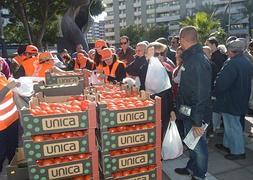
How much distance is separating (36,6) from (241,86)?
86.2 feet

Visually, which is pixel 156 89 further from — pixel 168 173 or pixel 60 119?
pixel 60 119

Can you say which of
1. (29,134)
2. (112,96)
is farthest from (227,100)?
(29,134)

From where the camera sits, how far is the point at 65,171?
3291 mm

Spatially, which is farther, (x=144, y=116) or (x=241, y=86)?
(x=241, y=86)

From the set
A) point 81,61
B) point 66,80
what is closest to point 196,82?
point 66,80

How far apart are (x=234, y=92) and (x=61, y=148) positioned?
113 inches

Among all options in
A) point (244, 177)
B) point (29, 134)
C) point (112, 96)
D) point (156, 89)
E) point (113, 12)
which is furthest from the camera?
point (113, 12)

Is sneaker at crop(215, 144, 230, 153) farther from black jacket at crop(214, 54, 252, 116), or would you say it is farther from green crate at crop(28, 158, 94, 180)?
green crate at crop(28, 158, 94, 180)

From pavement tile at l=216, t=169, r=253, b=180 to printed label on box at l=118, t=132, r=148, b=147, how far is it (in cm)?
159

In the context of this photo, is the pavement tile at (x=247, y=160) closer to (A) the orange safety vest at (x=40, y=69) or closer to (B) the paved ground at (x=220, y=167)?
(B) the paved ground at (x=220, y=167)

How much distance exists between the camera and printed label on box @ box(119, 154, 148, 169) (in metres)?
3.47

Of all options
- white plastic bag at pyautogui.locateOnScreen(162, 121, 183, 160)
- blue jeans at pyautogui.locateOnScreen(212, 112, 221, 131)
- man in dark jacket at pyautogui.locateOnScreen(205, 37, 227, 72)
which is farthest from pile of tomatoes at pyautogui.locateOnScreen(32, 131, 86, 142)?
man in dark jacket at pyautogui.locateOnScreen(205, 37, 227, 72)

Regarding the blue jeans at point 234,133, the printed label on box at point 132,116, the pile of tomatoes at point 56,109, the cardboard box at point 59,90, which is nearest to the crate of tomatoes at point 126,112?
the printed label on box at point 132,116

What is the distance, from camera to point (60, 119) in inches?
126
